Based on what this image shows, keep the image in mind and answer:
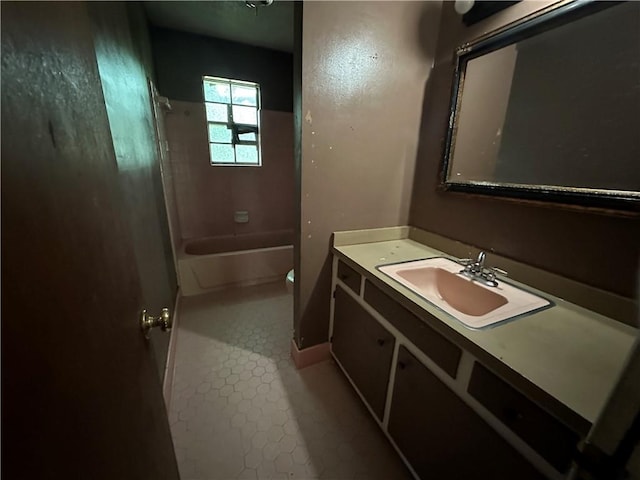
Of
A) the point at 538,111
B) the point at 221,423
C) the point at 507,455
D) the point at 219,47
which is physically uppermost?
the point at 219,47

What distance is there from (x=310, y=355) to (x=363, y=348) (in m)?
0.48

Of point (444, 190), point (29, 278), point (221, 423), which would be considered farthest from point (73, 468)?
point (444, 190)

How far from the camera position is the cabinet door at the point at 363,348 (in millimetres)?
1078

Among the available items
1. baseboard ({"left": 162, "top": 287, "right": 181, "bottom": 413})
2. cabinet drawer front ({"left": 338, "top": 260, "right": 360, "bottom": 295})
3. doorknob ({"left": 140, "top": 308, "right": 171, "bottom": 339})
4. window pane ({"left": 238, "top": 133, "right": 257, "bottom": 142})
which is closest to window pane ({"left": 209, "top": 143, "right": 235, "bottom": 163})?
window pane ({"left": 238, "top": 133, "right": 257, "bottom": 142})

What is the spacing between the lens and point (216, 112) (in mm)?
2668

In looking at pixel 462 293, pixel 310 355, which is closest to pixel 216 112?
pixel 310 355

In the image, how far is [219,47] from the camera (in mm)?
2467

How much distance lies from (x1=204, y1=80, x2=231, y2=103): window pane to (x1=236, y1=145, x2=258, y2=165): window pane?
0.49m

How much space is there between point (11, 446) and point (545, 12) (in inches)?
64.6

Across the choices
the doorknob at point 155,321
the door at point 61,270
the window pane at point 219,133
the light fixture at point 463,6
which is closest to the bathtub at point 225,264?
the window pane at point 219,133

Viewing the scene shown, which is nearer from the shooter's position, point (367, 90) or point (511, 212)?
point (511, 212)

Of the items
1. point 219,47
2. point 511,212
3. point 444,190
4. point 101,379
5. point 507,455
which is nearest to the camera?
point 101,379

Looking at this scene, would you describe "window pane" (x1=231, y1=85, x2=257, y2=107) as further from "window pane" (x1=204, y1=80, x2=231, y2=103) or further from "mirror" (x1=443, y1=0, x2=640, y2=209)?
"mirror" (x1=443, y1=0, x2=640, y2=209)

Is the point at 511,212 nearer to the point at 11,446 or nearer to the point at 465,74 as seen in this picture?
the point at 465,74
